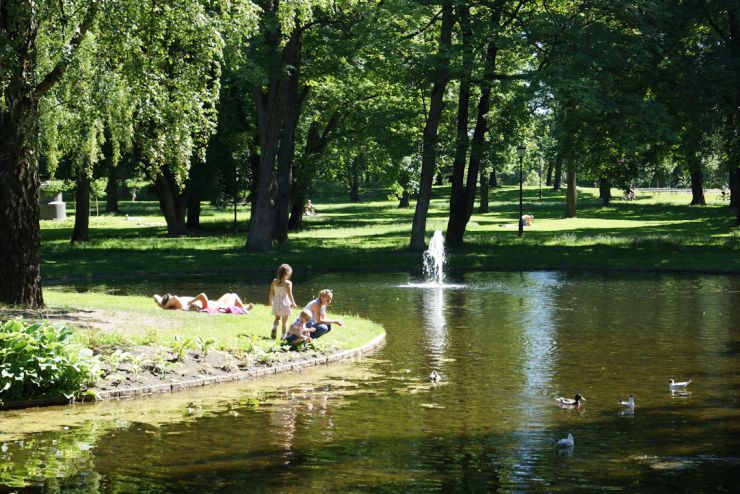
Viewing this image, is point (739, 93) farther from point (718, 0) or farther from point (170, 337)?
point (170, 337)

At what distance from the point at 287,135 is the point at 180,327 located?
2489 cm

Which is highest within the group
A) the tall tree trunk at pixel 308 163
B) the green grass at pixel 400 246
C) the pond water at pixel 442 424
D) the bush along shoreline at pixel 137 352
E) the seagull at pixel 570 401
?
the tall tree trunk at pixel 308 163

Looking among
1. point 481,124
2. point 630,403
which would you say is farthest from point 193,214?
point 630,403

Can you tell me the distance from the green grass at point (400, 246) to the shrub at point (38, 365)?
1896 cm

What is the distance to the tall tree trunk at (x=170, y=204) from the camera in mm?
52750

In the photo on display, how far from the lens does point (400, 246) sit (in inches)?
1753

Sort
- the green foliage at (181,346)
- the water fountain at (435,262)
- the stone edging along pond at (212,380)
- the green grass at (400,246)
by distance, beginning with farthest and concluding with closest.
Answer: the green grass at (400,246)
the water fountain at (435,262)
the green foliage at (181,346)
the stone edging along pond at (212,380)

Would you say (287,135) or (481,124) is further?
(481,124)

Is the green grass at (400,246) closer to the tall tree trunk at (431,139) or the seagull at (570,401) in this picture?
the tall tree trunk at (431,139)

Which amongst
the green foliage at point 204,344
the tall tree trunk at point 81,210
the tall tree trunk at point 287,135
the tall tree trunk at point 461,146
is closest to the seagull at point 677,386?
the green foliage at point 204,344

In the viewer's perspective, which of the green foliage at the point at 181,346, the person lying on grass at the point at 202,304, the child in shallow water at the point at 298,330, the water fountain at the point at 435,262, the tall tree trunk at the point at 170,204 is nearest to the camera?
the green foliage at the point at 181,346

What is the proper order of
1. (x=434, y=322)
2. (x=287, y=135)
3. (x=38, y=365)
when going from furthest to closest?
(x=287, y=135)
(x=434, y=322)
(x=38, y=365)

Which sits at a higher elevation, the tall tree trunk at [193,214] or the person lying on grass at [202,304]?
the tall tree trunk at [193,214]

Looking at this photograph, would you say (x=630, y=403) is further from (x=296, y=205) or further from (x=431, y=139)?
(x=296, y=205)
